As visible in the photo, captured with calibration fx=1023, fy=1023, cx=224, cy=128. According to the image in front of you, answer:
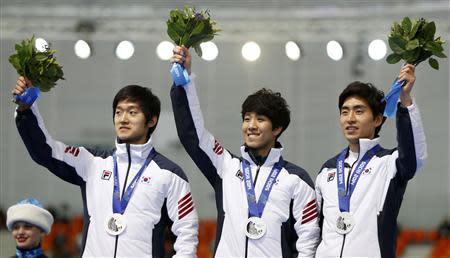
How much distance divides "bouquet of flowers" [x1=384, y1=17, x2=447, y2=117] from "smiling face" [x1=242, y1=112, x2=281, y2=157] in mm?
591

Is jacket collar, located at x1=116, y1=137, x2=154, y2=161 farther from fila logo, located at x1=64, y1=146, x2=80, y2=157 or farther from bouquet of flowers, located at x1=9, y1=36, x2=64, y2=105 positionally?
bouquet of flowers, located at x1=9, y1=36, x2=64, y2=105

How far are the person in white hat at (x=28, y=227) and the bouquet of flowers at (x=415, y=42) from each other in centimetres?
190

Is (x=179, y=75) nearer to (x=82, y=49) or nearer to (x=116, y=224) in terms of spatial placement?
(x=116, y=224)

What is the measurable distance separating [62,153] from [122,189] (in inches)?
14.4

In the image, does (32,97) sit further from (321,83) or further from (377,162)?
(321,83)

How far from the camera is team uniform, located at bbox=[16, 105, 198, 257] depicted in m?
4.70

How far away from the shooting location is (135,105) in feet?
16.1

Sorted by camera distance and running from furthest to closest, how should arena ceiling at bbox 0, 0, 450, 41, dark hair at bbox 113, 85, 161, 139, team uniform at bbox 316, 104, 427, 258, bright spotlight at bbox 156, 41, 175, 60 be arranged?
arena ceiling at bbox 0, 0, 450, 41 < bright spotlight at bbox 156, 41, 175, 60 < dark hair at bbox 113, 85, 161, 139 < team uniform at bbox 316, 104, 427, 258

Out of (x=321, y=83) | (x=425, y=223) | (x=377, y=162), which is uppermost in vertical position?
(x=321, y=83)

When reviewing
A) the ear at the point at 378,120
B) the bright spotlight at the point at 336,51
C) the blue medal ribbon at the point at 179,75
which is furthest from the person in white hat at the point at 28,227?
the bright spotlight at the point at 336,51

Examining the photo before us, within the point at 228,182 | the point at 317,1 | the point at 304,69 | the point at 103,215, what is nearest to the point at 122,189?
the point at 103,215

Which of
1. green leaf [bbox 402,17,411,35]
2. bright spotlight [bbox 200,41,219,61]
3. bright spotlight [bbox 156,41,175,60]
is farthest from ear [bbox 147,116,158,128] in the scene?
bright spotlight [bbox 156,41,175,60]

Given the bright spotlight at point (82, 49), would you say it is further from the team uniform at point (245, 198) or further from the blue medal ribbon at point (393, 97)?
the blue medal ribbon at point (393, 97)

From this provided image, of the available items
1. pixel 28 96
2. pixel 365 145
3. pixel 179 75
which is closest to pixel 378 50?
pixel 365 145
